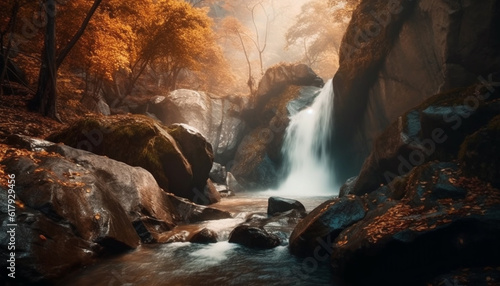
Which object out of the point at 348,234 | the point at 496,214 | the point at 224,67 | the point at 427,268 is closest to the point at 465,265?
the point at 427,268

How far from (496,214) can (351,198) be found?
114 inches

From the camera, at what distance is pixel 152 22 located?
2022 centimetres

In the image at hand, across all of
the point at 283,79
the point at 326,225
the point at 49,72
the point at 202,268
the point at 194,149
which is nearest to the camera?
the point at 202,268

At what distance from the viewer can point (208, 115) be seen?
24.7 m

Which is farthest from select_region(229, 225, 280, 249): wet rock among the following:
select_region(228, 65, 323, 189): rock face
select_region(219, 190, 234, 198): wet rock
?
select_region(228, 65, 323, 189): rock face


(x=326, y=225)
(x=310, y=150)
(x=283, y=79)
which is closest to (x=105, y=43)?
(x=310, y=150)

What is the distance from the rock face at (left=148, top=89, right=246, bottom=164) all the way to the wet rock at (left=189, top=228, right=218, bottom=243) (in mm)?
15937

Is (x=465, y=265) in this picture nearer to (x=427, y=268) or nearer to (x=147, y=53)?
(x=427, y=268)

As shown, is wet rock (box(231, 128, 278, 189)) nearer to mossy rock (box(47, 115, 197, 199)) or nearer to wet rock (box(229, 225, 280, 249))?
mossy rock (box(47, 115, 197, 199))

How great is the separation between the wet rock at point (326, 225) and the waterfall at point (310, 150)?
1199 centimetres

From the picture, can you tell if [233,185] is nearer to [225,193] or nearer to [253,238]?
[225,193]

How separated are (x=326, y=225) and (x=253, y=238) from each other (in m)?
1.83

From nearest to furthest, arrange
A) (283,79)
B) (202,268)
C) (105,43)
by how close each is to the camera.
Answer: (202,268), (105,43), (283,79)

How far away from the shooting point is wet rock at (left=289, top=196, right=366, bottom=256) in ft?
20.4
